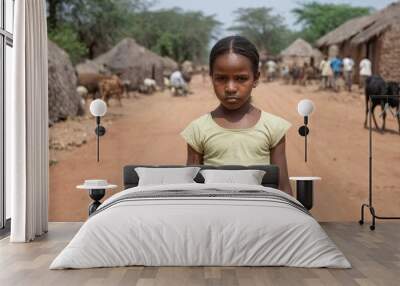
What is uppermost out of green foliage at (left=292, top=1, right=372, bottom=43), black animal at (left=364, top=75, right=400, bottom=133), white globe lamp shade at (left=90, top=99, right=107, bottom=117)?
green foliage at (left=292, top=1, right=372, bottom=43)

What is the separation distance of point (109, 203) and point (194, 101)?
3.48 metres

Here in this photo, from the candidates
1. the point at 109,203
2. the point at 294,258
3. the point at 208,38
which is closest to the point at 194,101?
the point at 208,38

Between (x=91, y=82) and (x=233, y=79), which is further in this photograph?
(x=91, y=82)

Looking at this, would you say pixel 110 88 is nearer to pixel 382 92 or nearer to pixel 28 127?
pixel 382 92

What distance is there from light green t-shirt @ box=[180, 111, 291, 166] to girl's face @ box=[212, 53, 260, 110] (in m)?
0.24

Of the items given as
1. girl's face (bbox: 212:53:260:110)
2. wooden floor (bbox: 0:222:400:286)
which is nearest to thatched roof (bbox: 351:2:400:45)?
girl's face (bbox: 212:53:260:110)

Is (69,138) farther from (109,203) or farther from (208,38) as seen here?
(109,203)

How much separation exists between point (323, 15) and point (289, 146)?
1.84 meters

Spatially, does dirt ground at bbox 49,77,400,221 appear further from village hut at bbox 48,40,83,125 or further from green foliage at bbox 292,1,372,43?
green foliage at bbox 292,1,372,43

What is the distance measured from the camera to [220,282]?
3.69 m

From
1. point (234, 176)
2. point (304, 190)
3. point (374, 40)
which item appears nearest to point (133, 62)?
point (374, 40)

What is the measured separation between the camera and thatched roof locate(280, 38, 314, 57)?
8250mm

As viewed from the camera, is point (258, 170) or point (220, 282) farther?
point (258, 170)

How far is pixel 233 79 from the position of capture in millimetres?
6090
